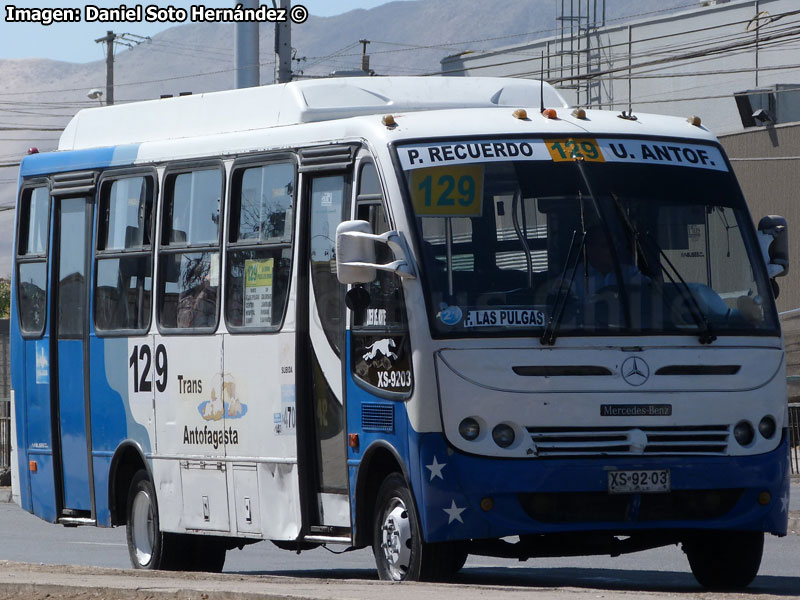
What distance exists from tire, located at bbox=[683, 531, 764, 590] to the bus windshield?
1.34 m

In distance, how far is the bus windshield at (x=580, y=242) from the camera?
9797 millimetres

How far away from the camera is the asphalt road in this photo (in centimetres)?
1149

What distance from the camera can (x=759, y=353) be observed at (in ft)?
33.3

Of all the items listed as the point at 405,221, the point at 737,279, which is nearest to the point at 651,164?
the point at 737,279

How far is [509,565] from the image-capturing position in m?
14.1

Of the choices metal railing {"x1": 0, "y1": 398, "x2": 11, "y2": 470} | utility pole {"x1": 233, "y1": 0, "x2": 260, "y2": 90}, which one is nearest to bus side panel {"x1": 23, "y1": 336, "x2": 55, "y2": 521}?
metal railing {"x1": 0, "y1": 398, "x2": 11, "y2": 470}

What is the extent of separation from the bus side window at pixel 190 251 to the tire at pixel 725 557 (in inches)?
142

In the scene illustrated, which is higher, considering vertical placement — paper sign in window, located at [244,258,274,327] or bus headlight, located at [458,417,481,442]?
paper sign in window, located at [244,258,274,327]

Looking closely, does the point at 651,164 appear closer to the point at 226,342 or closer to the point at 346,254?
the point at 346,254

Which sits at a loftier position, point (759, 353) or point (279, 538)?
point (759, 353)

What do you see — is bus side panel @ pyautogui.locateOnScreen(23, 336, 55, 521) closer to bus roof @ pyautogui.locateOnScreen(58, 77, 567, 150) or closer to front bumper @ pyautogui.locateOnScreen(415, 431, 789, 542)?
bus roof @ pyautogui.locateOnScreen(58, 77, 567, 150)

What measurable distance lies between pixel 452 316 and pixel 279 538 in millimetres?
2436

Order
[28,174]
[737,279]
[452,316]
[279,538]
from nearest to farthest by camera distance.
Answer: [452,316], [737,279], [279,538], [28,174]

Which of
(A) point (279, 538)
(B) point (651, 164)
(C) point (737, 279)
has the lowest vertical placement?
(A) point (279, 538)
